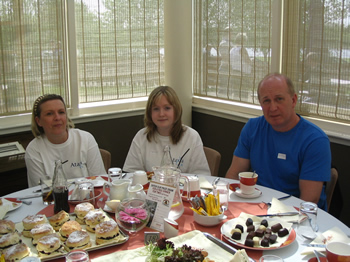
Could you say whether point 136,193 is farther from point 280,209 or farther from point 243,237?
point 280,209

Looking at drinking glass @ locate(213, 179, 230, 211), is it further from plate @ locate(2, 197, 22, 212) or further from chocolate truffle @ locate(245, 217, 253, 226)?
plate @ locate(2, 197, 22, 212)

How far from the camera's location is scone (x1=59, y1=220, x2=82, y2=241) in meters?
1.47

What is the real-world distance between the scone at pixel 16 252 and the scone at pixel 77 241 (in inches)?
5.7

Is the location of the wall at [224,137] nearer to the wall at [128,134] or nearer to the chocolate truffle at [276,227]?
the wall at [128,134]

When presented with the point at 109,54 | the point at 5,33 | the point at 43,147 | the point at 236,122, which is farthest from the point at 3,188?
the point at 236,122

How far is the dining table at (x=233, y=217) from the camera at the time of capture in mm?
1412

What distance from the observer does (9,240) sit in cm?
140

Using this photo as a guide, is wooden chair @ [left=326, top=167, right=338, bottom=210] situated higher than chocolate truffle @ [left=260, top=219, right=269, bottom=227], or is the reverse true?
chocolate truffle @ [left=260, top=219, right=269, bottom=227]

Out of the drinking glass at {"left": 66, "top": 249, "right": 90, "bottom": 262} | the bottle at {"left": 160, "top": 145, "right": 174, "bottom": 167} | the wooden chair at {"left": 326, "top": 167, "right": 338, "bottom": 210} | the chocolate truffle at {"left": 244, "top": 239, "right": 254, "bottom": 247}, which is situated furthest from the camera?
the bottle at {"left": 160, "top": 145, "right": 174, "bottom": 167}

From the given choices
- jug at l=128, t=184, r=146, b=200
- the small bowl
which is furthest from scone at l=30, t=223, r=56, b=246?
the small bowl

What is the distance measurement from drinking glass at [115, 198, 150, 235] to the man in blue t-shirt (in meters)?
Result: 0.99

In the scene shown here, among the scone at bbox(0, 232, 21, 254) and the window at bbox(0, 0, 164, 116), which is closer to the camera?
the scone at bbox(0, 232, 21, 254)

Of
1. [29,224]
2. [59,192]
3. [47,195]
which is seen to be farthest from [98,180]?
[29,224]

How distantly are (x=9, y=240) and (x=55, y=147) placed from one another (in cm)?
124
